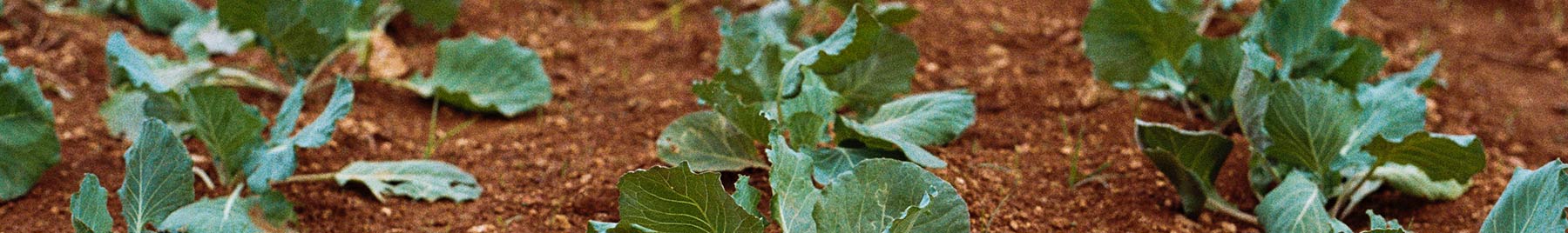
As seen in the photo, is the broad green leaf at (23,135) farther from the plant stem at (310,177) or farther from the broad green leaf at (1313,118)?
the broad green leaf at (1313,118)

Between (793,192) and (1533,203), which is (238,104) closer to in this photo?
(793,192)

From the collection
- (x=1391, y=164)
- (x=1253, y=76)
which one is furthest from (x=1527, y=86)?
(x=1253, y=76)

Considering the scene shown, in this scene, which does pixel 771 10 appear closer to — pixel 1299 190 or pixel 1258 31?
pixel 1258 31

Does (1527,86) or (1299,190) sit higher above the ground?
(1299,190)

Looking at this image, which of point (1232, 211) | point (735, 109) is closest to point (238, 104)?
point (735, 109)

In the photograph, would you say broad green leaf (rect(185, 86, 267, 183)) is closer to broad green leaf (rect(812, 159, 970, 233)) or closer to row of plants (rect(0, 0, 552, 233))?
row of plants (rect(0, 0, 552, 233))

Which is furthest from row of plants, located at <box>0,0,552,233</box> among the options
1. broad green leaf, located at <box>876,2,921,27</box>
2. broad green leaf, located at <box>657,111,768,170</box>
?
broad green leaf, located at <box>876,2,921,27</box>

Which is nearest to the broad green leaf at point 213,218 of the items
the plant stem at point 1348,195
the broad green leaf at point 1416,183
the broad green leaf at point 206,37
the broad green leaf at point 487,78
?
the broad green leaf at point 487,78
